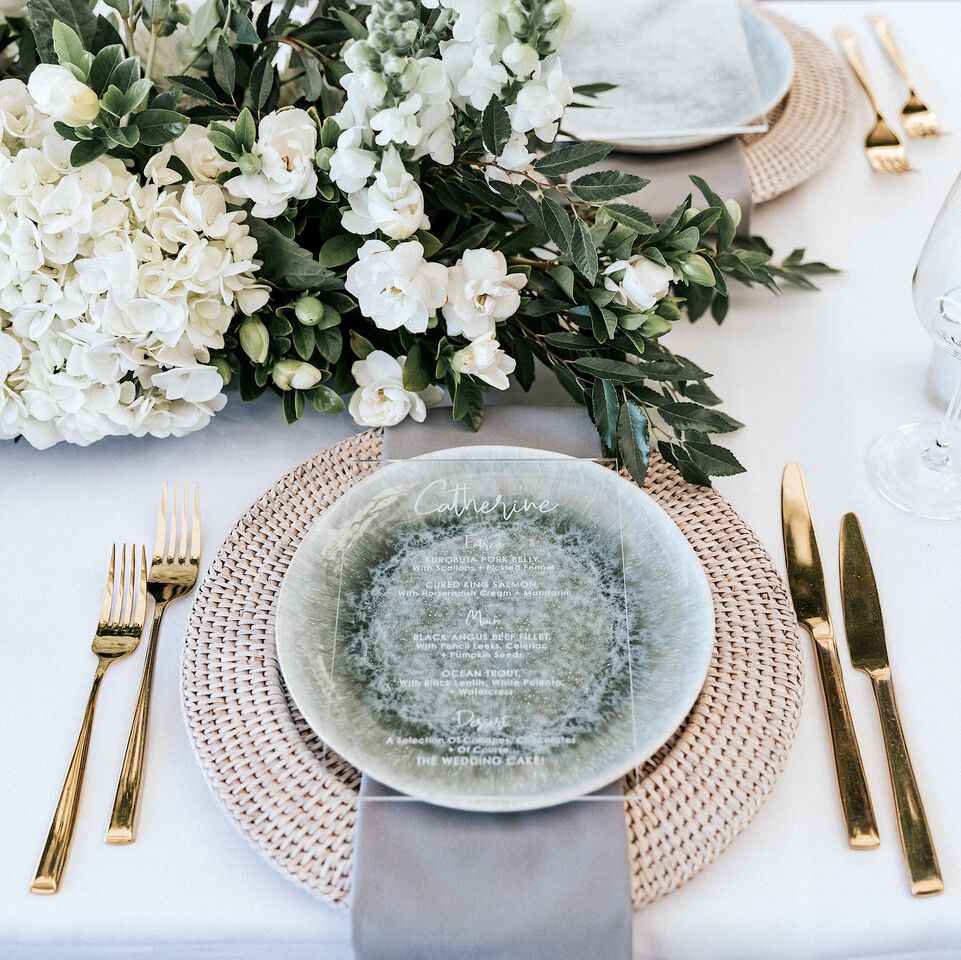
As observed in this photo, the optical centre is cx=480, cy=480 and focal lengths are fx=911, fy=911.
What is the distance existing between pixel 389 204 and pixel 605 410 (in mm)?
224

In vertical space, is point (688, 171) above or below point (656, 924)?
above

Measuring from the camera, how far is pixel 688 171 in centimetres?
93

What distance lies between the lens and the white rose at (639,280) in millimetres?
669

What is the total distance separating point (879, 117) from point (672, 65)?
0.85 feet

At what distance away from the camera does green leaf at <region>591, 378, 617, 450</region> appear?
703 millimetres

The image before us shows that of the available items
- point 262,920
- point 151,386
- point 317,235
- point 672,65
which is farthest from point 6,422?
point 672,65

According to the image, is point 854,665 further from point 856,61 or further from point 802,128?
point 856,61

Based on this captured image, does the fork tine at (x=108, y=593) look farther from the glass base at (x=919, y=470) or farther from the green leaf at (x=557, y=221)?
the glass base at (x=919, y=470)

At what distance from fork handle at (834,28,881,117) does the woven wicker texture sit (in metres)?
0.04

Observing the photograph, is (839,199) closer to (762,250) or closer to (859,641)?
(762,250)

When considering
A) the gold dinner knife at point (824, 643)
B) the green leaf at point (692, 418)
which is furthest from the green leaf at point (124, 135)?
the gold dinner knife at point (824, 643)

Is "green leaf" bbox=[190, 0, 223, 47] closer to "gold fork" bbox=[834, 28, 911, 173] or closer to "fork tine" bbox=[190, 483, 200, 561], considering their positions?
"fork tine" bbox=[190, 483, 200, 561]

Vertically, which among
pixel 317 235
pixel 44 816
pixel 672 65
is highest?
pixel 672 65

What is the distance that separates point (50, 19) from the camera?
677 mm
